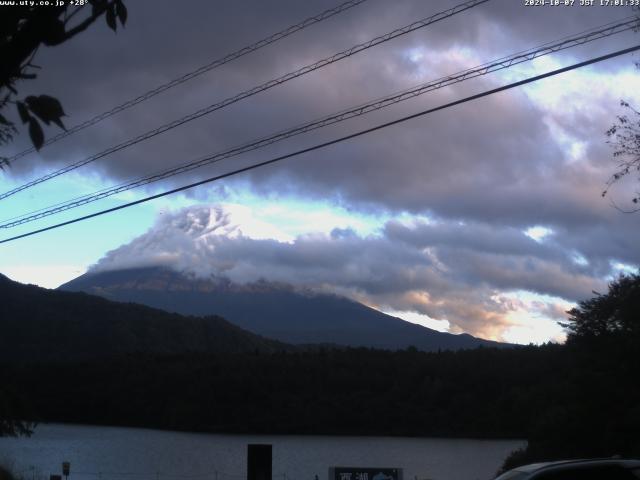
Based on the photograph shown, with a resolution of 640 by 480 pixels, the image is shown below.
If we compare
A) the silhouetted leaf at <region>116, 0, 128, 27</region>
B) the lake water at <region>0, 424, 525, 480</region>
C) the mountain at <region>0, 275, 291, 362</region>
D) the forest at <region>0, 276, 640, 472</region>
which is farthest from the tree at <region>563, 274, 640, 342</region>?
the mountain at <region>0, 275, 291, 362</region>

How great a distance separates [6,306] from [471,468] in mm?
54505

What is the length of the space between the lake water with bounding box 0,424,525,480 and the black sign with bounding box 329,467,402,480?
17.1m

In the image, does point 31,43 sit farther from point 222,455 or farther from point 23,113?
point 222,455

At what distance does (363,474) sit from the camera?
1797cm

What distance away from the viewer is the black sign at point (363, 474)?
58.3 ft

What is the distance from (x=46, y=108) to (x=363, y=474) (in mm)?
15962

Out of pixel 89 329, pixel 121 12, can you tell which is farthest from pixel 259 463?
pixel 89 329

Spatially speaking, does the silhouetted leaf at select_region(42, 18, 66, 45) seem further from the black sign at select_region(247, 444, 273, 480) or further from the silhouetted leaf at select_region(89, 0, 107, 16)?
the black sign at select_region(247, 444, 273, 480)

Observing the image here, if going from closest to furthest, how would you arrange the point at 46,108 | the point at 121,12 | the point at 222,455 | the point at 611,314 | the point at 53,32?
1. the point at 46,108
2. the point at 53,32
3. the point at 121,12
4. the point at 611,314
5. the point at 222,455

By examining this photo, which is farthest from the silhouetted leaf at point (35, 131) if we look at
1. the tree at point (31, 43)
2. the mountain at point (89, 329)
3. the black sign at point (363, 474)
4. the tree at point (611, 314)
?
the mountain at point (89, 329)

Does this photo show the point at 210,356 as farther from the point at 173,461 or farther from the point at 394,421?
the point at 173,461

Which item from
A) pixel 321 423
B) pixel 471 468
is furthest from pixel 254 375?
pixel 471 468

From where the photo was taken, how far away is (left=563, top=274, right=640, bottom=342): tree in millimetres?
30000

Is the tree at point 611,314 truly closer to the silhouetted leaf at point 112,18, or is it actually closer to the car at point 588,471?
the car at point 588,471
